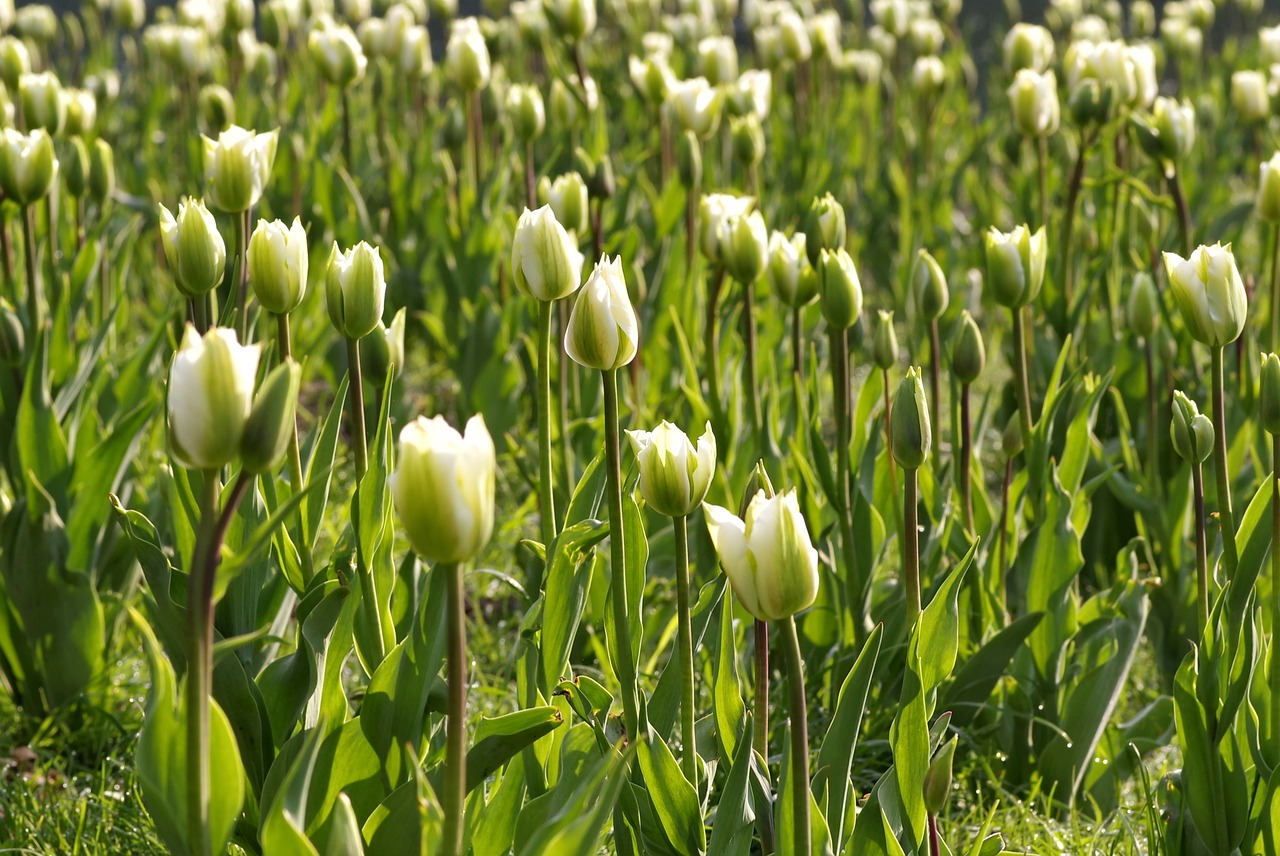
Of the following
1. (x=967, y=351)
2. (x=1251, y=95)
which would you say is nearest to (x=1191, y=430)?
(x=967, y=351)

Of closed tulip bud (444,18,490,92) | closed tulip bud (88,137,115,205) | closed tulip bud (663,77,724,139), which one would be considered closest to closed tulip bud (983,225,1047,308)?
closed tulip bud (663,77,724,139)

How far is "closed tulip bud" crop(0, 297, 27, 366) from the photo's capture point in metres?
2.36

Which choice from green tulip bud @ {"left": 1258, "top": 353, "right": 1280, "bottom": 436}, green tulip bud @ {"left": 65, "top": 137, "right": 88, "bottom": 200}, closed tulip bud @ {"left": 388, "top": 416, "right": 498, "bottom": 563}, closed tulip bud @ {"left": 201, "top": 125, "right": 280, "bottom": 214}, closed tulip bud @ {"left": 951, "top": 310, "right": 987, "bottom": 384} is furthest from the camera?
green tulip bud @ {"left": 65, "top": 137, "right": 88, "bottom": 200}

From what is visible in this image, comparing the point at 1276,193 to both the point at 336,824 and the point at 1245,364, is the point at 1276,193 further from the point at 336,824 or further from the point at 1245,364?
the point at 336,824

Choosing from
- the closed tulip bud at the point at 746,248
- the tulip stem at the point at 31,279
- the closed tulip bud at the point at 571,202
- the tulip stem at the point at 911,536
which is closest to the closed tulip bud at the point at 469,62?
the closed tulip bud at the point at 571,202

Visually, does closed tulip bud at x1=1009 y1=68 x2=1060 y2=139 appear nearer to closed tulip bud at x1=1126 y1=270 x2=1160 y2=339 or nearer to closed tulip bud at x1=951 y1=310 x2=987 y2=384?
closed tulip bud at x1=1126 y1=270 x2=1160 y2=339

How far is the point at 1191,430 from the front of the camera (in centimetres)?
160

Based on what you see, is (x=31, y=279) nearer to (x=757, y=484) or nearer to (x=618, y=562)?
(x=618, y=562)

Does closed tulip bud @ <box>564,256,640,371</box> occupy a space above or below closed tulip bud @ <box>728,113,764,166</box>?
above

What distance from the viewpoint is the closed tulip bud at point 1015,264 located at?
205 centimetres

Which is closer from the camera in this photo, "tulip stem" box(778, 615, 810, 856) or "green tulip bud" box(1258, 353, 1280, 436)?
"tulip stem" box(778, 615, 810, 856)

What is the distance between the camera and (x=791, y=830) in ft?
4.17

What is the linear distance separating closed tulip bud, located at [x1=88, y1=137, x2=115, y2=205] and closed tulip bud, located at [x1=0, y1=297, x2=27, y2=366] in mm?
575

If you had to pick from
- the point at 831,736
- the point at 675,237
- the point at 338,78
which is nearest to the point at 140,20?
the point at 338,78
